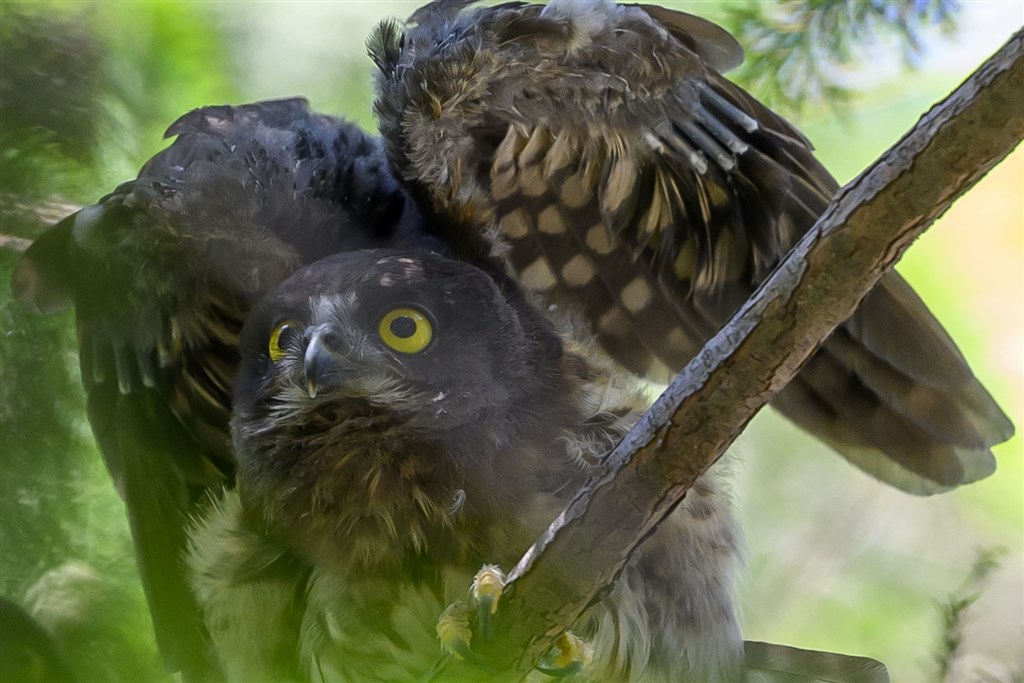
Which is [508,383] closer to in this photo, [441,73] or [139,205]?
[441,73]

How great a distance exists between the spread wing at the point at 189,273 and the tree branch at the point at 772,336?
24.3 inches

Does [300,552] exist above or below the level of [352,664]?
above

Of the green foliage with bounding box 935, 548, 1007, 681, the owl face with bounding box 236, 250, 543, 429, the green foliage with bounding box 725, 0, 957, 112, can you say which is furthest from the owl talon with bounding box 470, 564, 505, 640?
the green foliage with bounding box 725, 0, 957, 112

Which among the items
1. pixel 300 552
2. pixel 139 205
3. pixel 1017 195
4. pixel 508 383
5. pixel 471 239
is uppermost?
pixel 1017 195

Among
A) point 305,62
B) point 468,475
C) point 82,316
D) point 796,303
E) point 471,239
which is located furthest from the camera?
point 471,239

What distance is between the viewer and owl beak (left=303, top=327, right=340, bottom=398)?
1.25 metres

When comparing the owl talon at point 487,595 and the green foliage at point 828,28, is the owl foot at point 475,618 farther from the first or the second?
the green foliage at point 828,28

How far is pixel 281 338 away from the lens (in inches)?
53.9

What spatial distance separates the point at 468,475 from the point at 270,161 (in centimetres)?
57

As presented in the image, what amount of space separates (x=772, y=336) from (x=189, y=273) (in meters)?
0.97

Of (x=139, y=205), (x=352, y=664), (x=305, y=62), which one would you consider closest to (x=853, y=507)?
(x=352, y=664)

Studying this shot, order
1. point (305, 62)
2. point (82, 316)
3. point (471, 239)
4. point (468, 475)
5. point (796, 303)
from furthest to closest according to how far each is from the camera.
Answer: point (471, 239), point (82, 316), point (468, 475), point (305, 62), point (796, 303)

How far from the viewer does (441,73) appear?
1322 mm

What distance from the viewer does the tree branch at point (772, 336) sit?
85 cm
